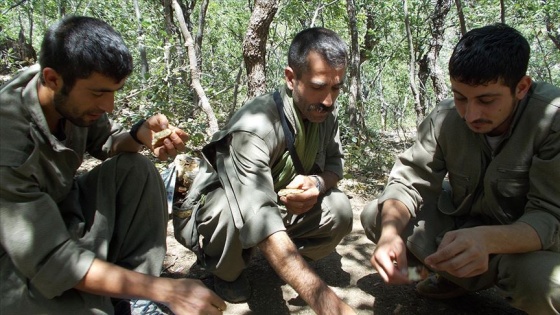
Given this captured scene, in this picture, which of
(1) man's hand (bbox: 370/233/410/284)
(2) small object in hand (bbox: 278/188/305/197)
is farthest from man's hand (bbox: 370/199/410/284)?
(2) small object in hand (bbox: 278/188/305/197)

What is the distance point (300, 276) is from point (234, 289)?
79 cm

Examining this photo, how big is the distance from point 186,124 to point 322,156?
272 centimetres

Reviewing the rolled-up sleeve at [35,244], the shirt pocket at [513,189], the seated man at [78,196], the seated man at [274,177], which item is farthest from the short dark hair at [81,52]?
the shirt pocket at [513,189]

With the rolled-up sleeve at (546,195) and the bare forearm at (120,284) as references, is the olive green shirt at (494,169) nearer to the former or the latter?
the rolled-up sleeve at (546,195)

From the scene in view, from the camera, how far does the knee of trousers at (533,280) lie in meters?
1.86

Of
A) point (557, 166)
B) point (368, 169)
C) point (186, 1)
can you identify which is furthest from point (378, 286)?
point (186, 1)

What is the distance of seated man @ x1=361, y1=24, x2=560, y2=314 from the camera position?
192 cm

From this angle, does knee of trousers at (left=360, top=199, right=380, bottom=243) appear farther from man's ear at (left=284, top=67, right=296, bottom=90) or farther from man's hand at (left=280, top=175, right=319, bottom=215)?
man's ear at (left=284, top=67, right=296, bottom=90)

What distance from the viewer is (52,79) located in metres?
1.84

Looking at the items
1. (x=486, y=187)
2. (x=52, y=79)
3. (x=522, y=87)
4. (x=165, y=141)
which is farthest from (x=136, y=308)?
(x=522, y=87)

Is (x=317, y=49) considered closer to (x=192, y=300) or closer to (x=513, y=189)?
(x=513, y=189)

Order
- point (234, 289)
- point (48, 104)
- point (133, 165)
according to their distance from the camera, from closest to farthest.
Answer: point (48, 104), point (133, 165), point (234, 289)

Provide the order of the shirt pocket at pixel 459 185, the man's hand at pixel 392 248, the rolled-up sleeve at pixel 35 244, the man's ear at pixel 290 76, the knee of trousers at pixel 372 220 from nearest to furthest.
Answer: the rolled-up sleeve at pixel 35 244 < the man's hand at pixel 392 248 < the shirt pocket at pixel 459 185 < the knee of trousers at pixel 372 220 < the man's ear at pixel 290 76

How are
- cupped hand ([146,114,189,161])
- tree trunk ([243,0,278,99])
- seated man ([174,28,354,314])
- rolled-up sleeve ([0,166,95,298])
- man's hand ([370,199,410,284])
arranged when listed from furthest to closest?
1. tree trunk ([243,0,278,99])
2. seated man ([174,28,354,314])
3. cupped hand ([146,114,189,161])
4. man's hand ([370,199,410,284])
5. rolled-up sleeve ([0,166,95,298])
